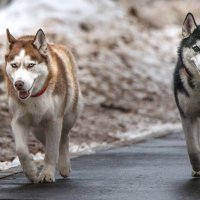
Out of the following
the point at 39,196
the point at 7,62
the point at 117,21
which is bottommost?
the point at 39,196

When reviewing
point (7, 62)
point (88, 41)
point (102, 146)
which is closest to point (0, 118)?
point (102, 146)

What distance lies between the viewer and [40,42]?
841 cm

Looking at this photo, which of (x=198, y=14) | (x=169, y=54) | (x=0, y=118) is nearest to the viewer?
(x=0, y=118)

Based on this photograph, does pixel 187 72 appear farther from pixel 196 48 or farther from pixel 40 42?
pixel 40 42

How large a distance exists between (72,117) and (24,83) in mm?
1433

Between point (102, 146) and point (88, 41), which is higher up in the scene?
point (88, 41)

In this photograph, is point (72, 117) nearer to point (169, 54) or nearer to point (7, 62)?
point (7, 62)

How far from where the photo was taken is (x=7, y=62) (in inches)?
322

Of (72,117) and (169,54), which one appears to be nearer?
(72,117)

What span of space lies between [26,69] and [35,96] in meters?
0.38

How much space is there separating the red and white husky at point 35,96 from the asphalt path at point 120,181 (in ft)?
0.93

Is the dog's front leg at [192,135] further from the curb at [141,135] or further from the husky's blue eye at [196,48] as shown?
the curb at [141,135]

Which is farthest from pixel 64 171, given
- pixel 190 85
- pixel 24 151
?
pixel 190 85

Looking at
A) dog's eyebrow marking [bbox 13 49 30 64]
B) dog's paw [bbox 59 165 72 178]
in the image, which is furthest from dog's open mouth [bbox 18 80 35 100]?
dog's paw [bbox 59 165 72 178]
